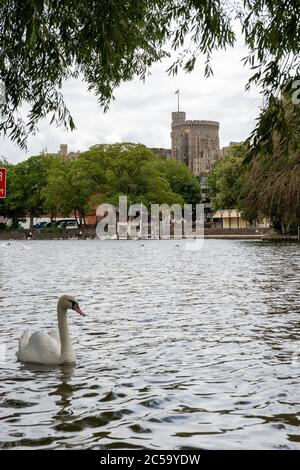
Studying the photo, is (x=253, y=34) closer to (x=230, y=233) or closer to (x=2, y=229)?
(x=230, y=233)

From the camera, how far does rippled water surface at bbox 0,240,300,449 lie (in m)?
5.78

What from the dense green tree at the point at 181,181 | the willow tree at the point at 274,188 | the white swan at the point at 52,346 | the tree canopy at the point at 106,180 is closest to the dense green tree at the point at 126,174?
the tree canopy at the point at 106,180

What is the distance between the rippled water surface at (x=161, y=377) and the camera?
5781 millimetres

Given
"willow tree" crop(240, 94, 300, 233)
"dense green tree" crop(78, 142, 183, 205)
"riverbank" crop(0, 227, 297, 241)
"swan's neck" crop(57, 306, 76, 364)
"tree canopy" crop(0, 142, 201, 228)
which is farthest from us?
"riverbank" crop(0, 227, 297, 241)

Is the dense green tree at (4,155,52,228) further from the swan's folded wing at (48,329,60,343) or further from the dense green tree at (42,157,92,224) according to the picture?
the swan's folded wing at (48,329,60,343)

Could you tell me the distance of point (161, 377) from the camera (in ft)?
25.6

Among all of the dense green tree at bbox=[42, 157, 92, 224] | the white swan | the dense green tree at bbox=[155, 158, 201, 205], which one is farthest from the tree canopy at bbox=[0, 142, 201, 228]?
the white swan

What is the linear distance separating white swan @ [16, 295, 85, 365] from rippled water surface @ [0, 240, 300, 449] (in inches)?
6.7

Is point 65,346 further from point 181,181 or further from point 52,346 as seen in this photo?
point 181,181

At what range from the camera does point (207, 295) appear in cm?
1648

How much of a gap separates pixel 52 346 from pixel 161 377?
1.63 m

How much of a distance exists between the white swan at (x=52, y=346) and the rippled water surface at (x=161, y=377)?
0.17 meters

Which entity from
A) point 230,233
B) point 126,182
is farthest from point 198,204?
point 126,182

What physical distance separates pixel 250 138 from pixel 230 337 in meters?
5.16
